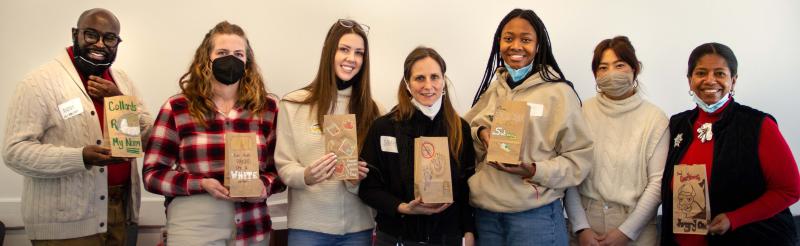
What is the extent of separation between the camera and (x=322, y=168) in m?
2.38

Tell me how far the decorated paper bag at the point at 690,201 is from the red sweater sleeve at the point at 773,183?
16 centimetres

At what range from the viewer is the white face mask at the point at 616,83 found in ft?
9.22

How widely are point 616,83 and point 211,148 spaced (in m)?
1.95

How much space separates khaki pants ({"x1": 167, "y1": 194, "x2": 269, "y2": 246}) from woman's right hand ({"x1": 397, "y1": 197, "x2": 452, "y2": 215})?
767 millimetres

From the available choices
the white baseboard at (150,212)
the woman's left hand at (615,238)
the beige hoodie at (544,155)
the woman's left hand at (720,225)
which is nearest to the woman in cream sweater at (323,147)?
the beige hoodie at (544,155)

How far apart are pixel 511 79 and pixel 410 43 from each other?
4.03 feet

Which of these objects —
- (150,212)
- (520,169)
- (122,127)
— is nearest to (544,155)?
(520,169)

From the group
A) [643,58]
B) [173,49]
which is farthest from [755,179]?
[173,49]

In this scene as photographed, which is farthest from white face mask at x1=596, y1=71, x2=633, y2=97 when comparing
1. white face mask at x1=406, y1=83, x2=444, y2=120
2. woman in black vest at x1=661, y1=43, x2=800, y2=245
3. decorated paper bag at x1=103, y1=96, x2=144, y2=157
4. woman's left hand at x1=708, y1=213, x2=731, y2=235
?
decorated paper bag at x1=103, y1=96, x2=144, y2=157

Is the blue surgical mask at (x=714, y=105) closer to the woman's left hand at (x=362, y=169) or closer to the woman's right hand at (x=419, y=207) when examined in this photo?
the woman's right hand at (x=419, y=207)

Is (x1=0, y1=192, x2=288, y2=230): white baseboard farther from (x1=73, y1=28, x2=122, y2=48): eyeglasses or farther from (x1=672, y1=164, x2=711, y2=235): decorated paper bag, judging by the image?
(x1=672, y1=164, x2=711, y2=235): decorated paper bag

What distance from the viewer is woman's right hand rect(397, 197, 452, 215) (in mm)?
2303

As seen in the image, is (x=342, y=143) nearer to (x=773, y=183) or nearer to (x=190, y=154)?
(x=190, y=154)

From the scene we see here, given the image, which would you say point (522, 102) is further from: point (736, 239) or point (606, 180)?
point (736, 239)
